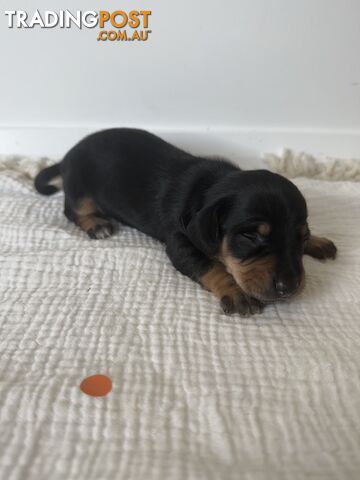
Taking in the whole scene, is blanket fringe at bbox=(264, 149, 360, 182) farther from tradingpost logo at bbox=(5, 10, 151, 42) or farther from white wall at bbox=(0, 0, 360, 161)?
tradingpost logo at bbox=(5, 10, 151, 42)

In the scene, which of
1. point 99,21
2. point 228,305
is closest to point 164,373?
point 228,305

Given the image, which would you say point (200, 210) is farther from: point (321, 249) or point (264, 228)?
point (321, 249)

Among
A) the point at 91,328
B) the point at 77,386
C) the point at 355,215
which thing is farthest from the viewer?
the point at 355,215

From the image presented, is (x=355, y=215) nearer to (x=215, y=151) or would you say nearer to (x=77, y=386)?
(x=215, y=151)

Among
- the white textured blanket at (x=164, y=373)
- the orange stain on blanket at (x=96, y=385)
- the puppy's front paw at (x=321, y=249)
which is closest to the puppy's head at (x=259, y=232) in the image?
the white textured blanket at (x=164, y=373)

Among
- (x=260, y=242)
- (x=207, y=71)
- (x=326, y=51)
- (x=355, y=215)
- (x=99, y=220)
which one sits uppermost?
(x=326, y=51)

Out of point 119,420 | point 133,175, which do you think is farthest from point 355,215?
point 119,420

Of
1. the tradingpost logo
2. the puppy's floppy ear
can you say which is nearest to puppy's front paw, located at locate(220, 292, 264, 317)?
the puppy's floppy ear
